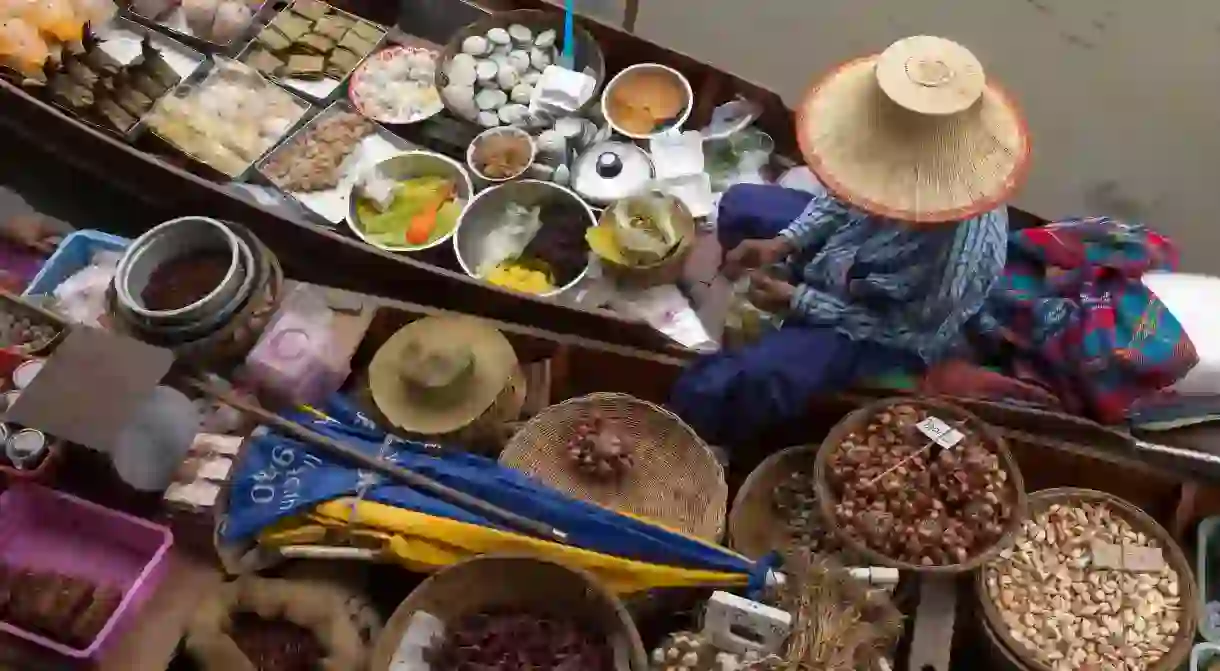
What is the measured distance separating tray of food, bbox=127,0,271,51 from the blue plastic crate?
3.13ft

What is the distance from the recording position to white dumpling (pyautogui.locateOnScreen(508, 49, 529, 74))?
3.64m

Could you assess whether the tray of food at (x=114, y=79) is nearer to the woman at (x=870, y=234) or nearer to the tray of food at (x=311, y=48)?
the tray of food at (x=311, y=48)

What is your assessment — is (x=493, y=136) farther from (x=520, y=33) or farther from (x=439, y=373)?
(x=439, y=373)

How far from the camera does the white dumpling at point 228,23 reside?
12.4ft

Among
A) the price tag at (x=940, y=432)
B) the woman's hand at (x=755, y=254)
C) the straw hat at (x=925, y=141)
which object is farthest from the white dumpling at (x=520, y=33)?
the price tag at (x=940, y=432)

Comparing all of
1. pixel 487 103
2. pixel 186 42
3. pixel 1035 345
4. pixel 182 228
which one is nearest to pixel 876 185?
Result: pixel 1035 345

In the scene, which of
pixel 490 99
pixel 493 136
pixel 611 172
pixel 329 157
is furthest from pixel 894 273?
pixel 329 157

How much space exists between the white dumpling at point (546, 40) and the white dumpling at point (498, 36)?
4.0 inches

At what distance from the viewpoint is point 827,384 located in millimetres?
2736

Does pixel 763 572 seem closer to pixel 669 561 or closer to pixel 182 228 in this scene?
pixel 669 561

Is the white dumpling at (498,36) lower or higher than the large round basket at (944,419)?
higher

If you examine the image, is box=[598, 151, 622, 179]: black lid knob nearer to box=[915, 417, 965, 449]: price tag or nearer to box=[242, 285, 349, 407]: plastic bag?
box=[242, 285, 349, 407]: plastic bag

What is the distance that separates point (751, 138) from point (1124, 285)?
1.26 m

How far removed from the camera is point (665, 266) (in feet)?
10.1
